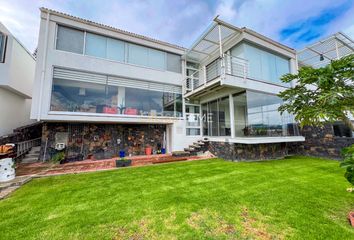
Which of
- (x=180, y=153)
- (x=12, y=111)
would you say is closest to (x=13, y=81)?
(x=12, y=111)

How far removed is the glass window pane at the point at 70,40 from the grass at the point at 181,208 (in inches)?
288

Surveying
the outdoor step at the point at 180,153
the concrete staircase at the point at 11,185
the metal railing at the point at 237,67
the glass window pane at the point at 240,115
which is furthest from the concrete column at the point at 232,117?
the concrete staircase at the point at 11,185

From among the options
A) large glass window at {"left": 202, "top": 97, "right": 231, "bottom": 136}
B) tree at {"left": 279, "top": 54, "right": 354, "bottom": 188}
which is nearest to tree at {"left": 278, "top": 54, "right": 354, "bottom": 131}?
tree at {"left": 279, "top": 54, "right": 354, "bottom": 188}

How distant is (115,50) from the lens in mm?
9859

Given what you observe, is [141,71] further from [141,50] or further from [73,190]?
[73,190]

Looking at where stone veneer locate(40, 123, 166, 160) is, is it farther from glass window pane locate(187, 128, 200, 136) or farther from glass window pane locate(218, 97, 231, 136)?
glass window pane locate(218, 97, 231, 136)

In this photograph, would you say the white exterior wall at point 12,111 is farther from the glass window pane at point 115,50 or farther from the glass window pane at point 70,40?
the glass window pane at point 115,50

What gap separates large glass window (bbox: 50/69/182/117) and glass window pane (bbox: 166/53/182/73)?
4.86 ft

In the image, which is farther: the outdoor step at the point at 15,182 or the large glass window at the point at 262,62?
the large glass window at the point at 262,62

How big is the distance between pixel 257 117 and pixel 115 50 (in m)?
9.78

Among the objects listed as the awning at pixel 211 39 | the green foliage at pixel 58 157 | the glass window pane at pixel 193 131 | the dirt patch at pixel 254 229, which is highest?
the awning at pixel 211 39

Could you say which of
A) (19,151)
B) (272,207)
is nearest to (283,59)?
(272,207)

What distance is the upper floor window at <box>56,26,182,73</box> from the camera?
8781 millimetres

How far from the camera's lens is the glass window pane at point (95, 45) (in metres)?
9.21
